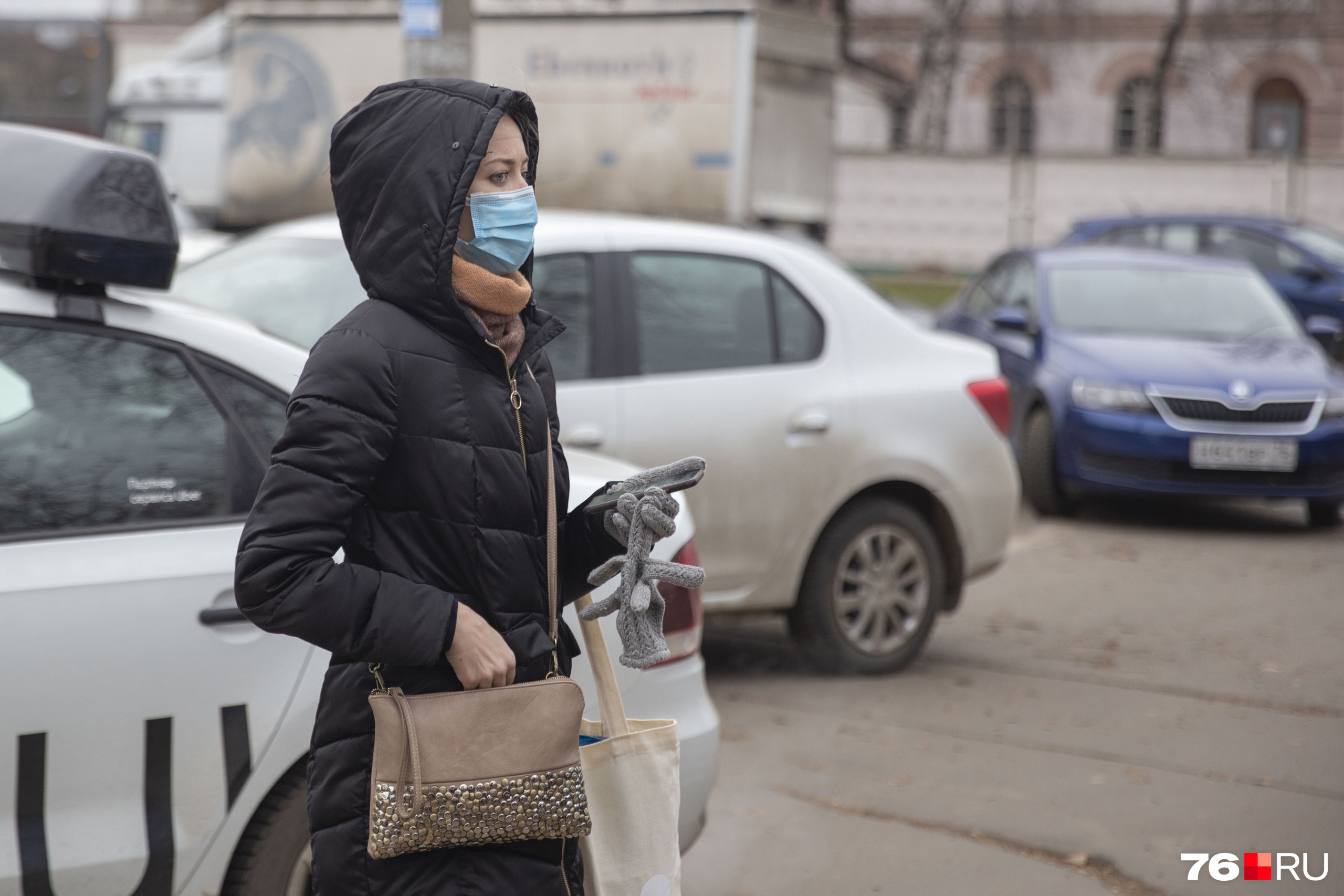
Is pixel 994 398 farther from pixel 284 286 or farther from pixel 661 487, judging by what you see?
pixel 661 487

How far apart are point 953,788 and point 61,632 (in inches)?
109

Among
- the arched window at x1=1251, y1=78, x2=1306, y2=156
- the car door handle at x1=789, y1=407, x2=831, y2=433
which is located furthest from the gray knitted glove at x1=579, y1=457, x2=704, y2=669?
→ the arched window at x1=1251, y1=78, x2=1306, y2=156

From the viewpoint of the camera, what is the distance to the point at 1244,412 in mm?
8211

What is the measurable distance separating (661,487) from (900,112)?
38.6 metres

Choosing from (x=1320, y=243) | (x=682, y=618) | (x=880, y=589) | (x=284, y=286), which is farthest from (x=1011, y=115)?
(x=682, y=618)

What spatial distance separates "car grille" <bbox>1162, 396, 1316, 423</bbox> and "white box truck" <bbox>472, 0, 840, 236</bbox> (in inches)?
180

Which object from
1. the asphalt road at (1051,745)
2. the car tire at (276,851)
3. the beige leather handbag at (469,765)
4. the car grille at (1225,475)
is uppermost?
the beige leather handbag at (469,765)

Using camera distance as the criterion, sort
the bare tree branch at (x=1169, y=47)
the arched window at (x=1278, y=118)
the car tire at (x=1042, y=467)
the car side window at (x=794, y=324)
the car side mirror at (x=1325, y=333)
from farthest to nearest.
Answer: the arched window at (x=1278, y=118) < the bare tree branch at (x=1169, y=47) < the car side mirror at (x=1325, y=333) < the car tire at (x=1042, y=467) < the car side window at (x=794, y=324)

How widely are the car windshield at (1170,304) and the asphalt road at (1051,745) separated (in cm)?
219

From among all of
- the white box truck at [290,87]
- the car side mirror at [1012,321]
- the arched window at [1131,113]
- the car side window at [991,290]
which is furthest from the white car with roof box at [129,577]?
the arched window at [1131,113]

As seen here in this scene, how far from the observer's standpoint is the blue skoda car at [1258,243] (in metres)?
14.9

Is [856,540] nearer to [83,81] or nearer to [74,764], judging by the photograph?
[74,764]

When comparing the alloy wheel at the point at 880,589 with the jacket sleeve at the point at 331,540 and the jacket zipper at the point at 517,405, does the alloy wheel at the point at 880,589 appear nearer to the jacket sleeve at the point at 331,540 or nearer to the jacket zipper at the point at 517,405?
the jacket zipper at the point at 517,405

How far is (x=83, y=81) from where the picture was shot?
25.6m
